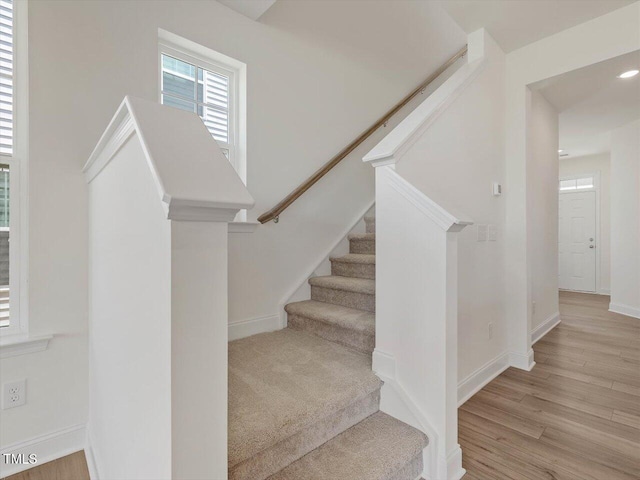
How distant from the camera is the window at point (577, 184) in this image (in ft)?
20.5

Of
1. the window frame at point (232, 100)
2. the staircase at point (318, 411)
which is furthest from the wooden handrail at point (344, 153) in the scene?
the staircase at point (318, 411)

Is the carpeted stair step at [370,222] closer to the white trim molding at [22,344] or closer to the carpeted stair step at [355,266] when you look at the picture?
the carpeted stair step at [355,266]

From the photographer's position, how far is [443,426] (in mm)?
1475

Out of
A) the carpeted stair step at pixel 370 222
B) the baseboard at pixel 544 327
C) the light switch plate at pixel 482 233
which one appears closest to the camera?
the light switch plate at pixel 482 233

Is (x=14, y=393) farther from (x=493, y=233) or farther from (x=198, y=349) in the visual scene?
(x=493, y=233)

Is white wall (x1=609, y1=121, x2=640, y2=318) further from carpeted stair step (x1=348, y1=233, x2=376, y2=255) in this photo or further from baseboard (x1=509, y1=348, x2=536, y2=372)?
carpeted stair step (x1=348, y1=233, x2=376, y2=255)

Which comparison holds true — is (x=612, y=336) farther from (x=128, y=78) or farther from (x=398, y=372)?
(x=128, y=78)

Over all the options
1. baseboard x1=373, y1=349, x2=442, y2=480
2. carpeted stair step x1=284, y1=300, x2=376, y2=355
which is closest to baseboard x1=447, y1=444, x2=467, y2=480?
baseboard x1=373, y1=349, x2=442, y2=480

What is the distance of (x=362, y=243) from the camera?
2.90 metres

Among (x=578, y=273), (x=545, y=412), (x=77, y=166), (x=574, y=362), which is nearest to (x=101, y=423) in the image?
(x=77, y=166)

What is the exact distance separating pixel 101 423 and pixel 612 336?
452 cm

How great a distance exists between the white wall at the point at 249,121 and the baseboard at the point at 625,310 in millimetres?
3940

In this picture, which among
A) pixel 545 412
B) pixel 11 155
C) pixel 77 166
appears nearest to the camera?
pixel 11 155

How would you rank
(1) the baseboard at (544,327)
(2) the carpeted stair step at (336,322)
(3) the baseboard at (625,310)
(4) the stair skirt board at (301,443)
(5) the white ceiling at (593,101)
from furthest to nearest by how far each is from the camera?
(3) the baseboard at (625,310)
(1) the baseboard at (544,327)
(5) the white ceiling at (593,101)
(2) the carpeted stair step at (336,322)
(4) the stair skirt board at (301,443)
